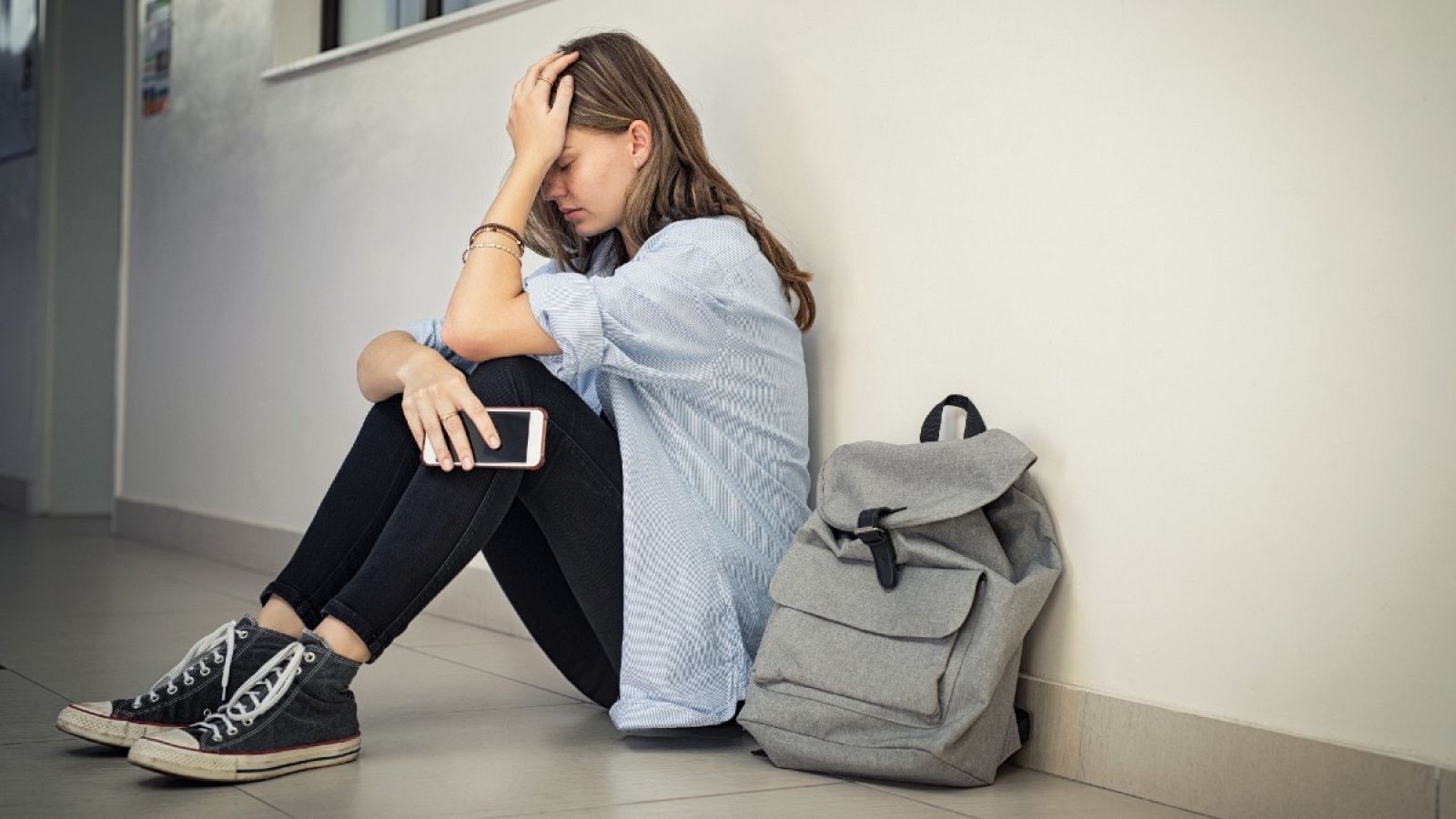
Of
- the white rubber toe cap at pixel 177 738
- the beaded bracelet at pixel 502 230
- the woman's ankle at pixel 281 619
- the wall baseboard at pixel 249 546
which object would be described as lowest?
the wall baseboard at pixel 249 546

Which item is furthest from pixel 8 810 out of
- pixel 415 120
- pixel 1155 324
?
pixel 415 120

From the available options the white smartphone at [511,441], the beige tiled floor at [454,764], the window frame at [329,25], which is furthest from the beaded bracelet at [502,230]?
the window frame at [329,25]

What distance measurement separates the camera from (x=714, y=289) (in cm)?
171

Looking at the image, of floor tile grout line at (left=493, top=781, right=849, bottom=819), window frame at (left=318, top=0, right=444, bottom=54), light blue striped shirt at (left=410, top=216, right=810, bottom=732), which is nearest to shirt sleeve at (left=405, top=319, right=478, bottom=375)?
light blue striped shirt at (left=410, top=216, right=810, bottom=732)

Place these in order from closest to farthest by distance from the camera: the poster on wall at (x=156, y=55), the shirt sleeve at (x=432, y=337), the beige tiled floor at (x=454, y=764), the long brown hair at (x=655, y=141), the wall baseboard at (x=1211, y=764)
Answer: the wall baseboard at (x=1211, y=764) < the beige tiled floor at (x=454, y=764) < the shirt sleeve at (x=432, y=337) < the long brown hair at (x=655, y=141) < the poster on wall at (x=156, y=55)

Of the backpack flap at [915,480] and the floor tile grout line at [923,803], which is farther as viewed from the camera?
the backpack flap at [915,480]

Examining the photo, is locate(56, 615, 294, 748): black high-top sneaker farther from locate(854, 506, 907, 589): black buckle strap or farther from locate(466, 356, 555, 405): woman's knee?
locate(854, 506, 907, 589): black buckle strap

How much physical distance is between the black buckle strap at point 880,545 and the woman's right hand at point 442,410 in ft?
1.31

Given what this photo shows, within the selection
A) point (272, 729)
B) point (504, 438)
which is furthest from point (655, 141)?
point (272, 729)

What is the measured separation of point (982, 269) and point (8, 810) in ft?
3.86

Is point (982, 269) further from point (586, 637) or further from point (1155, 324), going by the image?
point (586, 637)

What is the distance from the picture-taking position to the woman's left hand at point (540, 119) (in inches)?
70.9

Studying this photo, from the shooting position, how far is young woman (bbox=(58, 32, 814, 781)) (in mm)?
1513

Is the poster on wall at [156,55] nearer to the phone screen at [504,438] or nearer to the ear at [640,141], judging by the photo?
the ear at [640,141]
